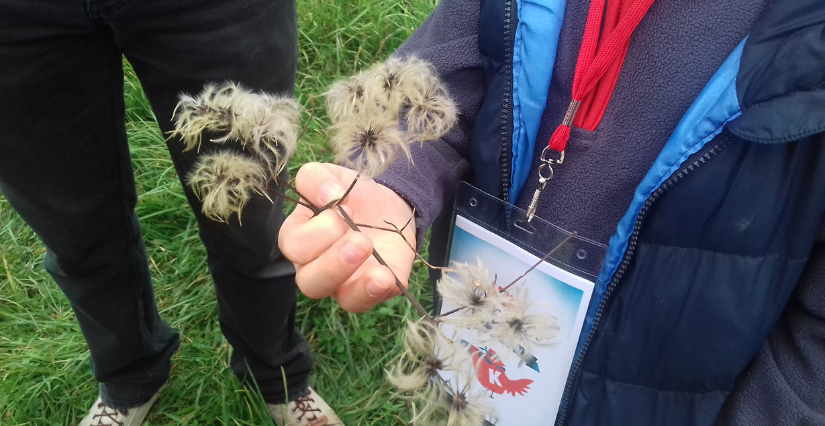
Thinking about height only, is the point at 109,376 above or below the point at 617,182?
below

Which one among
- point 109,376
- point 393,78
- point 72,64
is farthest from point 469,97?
point 109,376

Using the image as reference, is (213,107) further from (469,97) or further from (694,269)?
(694,269)

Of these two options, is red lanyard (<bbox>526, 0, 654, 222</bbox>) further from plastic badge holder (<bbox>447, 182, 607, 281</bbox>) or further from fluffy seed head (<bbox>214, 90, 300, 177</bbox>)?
fluffy seed head (<bbox>214, 90, 300, 177</bbox>)

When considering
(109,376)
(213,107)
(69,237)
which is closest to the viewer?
(213,107)

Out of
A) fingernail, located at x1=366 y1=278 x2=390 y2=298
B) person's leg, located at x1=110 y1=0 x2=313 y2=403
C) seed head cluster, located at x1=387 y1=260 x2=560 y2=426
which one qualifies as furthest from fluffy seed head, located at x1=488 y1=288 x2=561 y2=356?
person's leg, located at x1=110 y1=0 x2=313 y2=403

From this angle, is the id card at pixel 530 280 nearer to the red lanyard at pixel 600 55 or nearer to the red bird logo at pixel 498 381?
the red bird logo at pixel 498 381

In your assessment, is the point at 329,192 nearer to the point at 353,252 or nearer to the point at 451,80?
the point at 353,252
